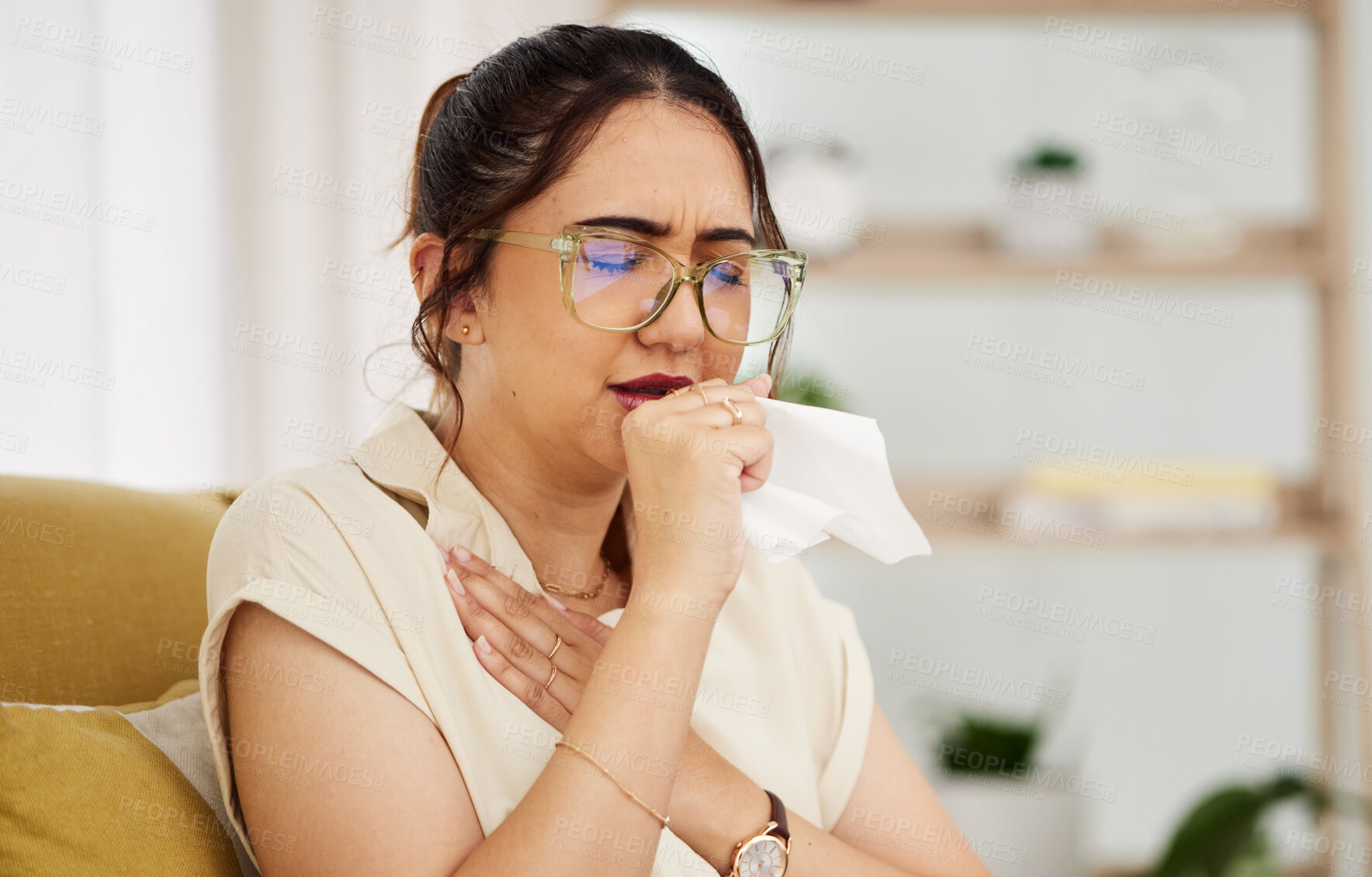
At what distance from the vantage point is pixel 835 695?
1.33 m

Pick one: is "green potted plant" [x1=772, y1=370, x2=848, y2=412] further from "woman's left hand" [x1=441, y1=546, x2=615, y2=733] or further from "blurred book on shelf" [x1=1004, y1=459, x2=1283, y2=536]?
"woman's left hand" [x1=441, y1=546, x2=615, y2=733]

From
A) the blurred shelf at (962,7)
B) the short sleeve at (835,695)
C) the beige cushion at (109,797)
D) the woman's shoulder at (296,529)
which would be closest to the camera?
the beige cushion at (109,797)

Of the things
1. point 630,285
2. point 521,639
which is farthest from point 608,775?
point 630,285

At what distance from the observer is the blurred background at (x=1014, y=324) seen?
2209mm

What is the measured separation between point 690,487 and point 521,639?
24 cm

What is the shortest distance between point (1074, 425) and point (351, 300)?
2.00 m

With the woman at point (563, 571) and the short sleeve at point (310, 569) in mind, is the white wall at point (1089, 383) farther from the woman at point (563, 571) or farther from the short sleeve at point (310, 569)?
the short sleeve at point (310, 569)

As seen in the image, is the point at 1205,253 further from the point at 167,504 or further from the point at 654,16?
the point at 167,504

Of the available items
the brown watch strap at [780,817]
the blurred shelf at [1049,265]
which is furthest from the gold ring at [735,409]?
the blurred shelf at [1049,265]

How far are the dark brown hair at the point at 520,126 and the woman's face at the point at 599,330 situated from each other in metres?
0.02

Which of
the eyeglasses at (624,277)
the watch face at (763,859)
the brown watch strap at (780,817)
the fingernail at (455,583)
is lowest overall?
the watch face at (763,859)

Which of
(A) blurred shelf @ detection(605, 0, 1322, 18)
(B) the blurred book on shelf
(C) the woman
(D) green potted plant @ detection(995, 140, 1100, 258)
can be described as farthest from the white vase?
(C) the woman

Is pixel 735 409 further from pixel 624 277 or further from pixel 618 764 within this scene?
pixel 618 764

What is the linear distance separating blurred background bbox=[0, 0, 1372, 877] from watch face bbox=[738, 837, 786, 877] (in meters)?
1.29
